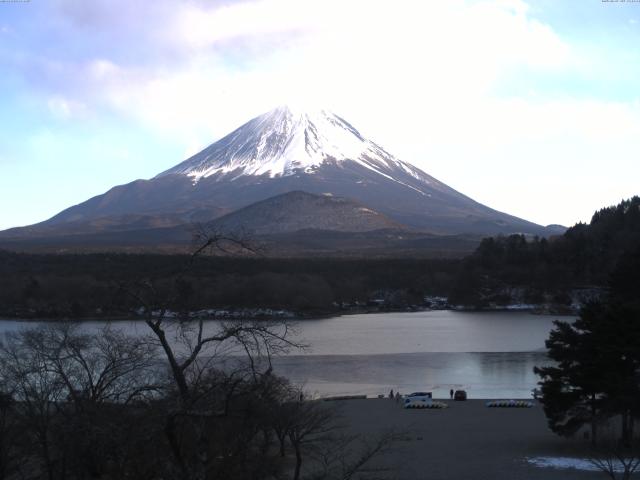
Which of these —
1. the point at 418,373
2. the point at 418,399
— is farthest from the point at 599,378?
the point at 418,373

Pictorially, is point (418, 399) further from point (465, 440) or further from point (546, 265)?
point (546, 265)

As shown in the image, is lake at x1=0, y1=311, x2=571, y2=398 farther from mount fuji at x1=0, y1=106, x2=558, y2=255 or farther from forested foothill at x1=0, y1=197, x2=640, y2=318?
mount fuji at x1=0, y1=106, x2=558, y2=255

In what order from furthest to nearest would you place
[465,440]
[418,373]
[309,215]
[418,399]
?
[309,215]
[418,373]
[418,399]
[465,440]

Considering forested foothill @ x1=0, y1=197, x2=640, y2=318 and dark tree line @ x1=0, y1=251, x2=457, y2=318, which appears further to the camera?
forested foothill @ x1=0, y1=197, x2=640, y2=318

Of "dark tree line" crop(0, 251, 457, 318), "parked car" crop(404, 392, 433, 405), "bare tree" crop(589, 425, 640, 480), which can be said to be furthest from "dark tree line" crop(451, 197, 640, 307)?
"bare tree" crop(589, 425, 640, 480)

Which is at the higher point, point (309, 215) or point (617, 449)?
point (309, 215)

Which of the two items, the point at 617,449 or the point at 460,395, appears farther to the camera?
the point at 460,395
